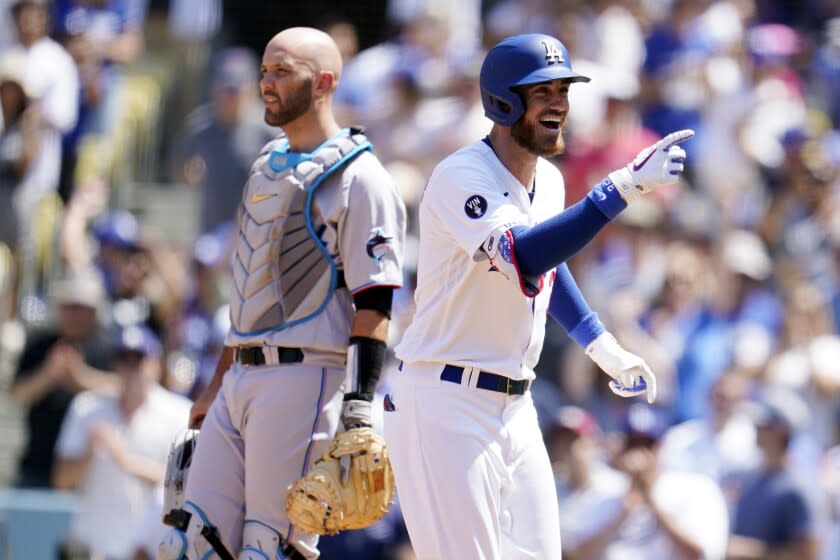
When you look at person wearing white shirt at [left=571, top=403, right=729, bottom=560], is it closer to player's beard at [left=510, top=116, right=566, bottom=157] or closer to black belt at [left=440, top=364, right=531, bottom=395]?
black belt at [left=440, top=364, right=531, bottom=395]

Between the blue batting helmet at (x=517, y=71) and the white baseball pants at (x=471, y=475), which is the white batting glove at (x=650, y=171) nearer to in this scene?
the blue batting helmet at (x=517, y=71)

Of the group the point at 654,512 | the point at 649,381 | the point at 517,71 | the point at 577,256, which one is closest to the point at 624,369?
the point at 649,381

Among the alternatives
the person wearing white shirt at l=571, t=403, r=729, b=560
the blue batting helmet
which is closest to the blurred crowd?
the person wearing white shirt at l=571, t=403, r=729, b=560

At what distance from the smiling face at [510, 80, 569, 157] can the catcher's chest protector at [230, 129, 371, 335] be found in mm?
750

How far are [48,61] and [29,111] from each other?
52 centimetres

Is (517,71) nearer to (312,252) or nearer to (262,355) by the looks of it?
(312,252)

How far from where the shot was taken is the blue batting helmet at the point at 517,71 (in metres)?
5.36

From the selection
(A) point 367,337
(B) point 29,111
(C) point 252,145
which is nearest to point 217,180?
(C) point 252,145

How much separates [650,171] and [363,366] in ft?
4.02

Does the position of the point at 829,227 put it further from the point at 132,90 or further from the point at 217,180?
the point at 132,90

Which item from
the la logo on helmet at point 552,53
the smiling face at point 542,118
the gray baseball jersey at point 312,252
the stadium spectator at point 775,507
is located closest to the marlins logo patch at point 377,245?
the gray baseball jersey at point 312,252

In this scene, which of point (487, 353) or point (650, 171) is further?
point (487, 353)

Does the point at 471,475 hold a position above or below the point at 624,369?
below

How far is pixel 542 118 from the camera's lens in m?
5.40
